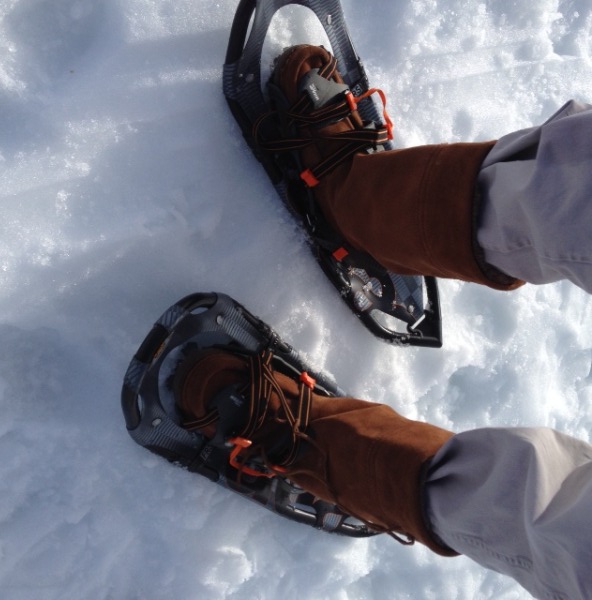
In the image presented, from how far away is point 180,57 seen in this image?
68.8 inches

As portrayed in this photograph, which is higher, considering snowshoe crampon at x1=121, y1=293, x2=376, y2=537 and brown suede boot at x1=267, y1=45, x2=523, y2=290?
brown suede boot at x1=267, y1=45, x2=523, y2=290

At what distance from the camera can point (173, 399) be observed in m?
1.66

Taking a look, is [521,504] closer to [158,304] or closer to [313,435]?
[313,435]

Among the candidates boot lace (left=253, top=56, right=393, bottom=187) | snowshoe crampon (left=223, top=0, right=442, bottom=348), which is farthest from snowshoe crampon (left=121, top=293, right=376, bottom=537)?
boot lace (left=253, top=56, right=393, bottom=187)

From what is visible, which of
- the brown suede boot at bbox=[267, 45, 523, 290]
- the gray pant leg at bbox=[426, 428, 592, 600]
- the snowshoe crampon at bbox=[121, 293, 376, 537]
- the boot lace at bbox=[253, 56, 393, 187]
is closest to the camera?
the gray pant leg at bbox=[426, 428, 592, 600]

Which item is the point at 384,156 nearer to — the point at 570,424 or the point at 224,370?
the point at 224,370

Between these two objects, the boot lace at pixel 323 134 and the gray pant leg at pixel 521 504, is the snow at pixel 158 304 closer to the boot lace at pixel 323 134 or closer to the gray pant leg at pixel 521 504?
the boot lace at pixel 323 134

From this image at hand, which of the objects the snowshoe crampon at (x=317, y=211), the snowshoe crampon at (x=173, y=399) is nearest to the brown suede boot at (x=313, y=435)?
the snowshoe crampon at (x=173, y=399)

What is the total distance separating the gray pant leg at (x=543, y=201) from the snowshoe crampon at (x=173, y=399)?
0.71m

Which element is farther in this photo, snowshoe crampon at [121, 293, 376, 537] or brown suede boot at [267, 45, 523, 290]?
snowshoe crampon at [121, 293, 376, 537]

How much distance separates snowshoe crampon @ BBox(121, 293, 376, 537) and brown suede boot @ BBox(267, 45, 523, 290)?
376 millimetres

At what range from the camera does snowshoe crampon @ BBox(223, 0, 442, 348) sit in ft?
5.54

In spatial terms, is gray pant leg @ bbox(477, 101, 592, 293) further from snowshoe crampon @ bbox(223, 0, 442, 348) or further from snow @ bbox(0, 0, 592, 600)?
snow @ bbox(0, 0, 592, 600)

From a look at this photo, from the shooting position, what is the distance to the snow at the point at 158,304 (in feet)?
5.08
